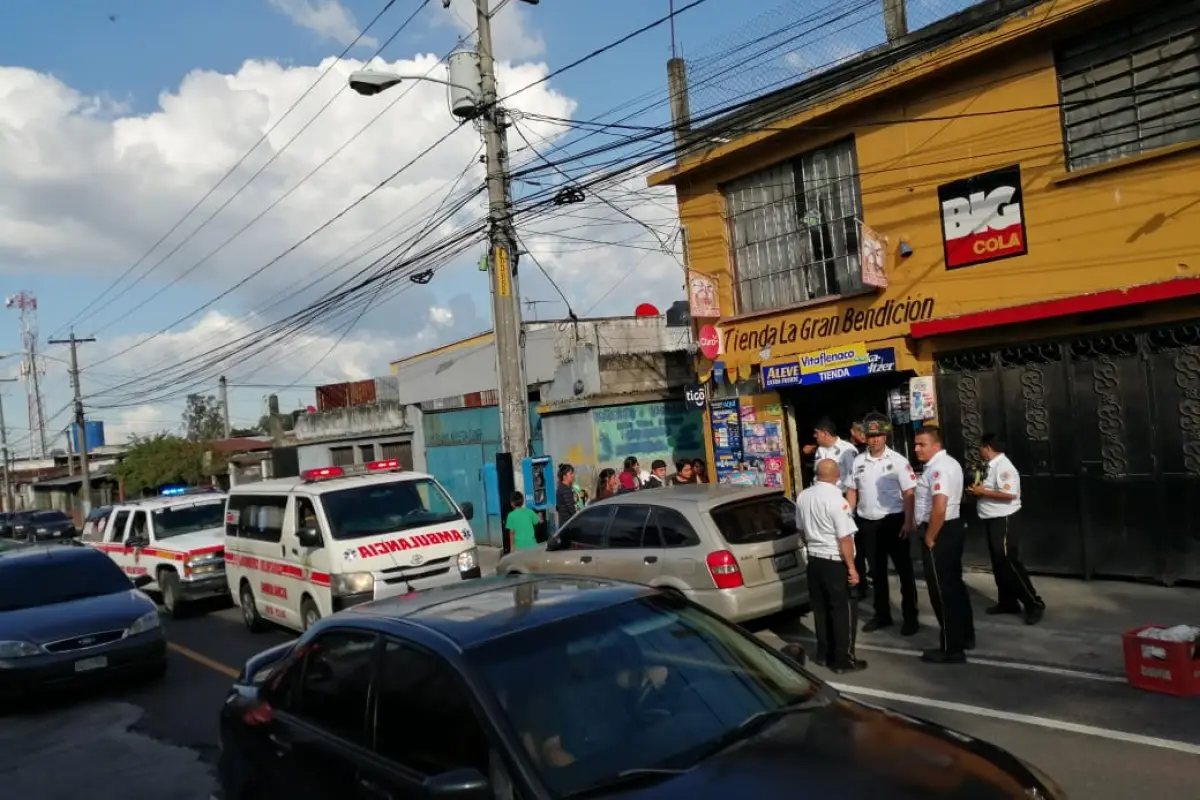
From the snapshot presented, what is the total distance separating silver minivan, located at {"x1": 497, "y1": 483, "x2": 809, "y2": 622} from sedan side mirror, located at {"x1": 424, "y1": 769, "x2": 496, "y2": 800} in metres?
5.56

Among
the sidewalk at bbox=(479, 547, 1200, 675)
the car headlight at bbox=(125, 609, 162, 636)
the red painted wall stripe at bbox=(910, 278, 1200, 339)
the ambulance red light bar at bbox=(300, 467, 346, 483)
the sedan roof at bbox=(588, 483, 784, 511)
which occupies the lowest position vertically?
the sidewalk at bbox=(479, 547, 1200, 675)

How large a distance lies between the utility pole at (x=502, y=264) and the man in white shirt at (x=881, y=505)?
5736 millimetres

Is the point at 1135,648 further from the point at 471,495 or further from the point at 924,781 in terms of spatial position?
the point at 471,495

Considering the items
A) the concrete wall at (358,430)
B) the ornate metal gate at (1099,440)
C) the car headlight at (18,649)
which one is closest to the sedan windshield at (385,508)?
the car headlight at (18,649)

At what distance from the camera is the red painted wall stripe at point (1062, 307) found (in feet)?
31.8

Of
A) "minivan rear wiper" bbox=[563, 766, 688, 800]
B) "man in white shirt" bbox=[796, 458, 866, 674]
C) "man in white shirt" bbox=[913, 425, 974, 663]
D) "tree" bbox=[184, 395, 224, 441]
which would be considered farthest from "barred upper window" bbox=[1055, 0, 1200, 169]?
"tree" bbox=[184, 395, 224, 441]

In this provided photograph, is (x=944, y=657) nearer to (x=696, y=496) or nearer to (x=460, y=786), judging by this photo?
(x=696, y=496)

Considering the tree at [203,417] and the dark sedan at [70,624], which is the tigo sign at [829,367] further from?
the tree at [203,417]

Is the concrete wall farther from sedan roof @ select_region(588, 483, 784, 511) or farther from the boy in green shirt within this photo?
sedan roof @ select_region(588, 483, 784, 511)

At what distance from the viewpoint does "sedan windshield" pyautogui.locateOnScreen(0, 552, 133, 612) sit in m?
10.2

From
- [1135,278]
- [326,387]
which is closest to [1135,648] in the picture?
[1135,278]

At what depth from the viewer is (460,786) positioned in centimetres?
316

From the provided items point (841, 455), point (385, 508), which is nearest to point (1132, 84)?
point (841, 455)

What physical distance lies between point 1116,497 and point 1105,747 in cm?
545
